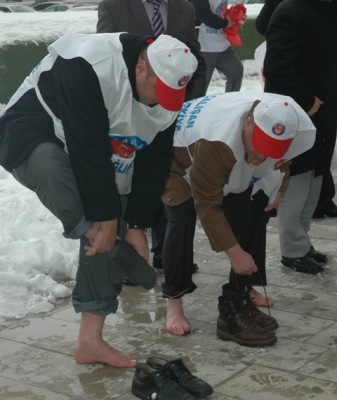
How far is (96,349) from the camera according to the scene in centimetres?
415

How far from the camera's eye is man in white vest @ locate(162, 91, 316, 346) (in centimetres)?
416

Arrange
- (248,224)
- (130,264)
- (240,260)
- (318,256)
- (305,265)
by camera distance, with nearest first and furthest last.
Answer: (130,264) < (240,260) < (248,224) < (305,265) < (318,256)

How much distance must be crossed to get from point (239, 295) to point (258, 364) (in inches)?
21.0

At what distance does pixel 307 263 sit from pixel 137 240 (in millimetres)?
1788

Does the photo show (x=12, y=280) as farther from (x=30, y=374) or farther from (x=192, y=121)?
(x=192, y=121)

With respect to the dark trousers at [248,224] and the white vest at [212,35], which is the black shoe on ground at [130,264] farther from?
the white vest at [212,35]

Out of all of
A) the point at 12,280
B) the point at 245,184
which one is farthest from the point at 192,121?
the point at 12,280

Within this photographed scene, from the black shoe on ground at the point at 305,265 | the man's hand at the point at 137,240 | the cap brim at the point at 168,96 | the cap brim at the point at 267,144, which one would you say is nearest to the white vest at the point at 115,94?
the cap brim at the point at 168,96

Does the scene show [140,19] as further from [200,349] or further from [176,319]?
[200,349]

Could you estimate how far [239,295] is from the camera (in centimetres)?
463

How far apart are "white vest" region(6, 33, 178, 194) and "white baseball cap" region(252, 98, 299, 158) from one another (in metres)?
0.39

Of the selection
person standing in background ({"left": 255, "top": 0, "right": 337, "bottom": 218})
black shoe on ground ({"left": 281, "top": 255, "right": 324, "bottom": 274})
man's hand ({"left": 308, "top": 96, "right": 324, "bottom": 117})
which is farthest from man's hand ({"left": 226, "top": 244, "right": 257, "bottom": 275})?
person standing in background ({"left": 255, "top": 0, "right": 337, "bottom": 218})

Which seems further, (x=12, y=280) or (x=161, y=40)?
(x=12, y=280)

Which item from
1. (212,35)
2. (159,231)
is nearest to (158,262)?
(159,231)
